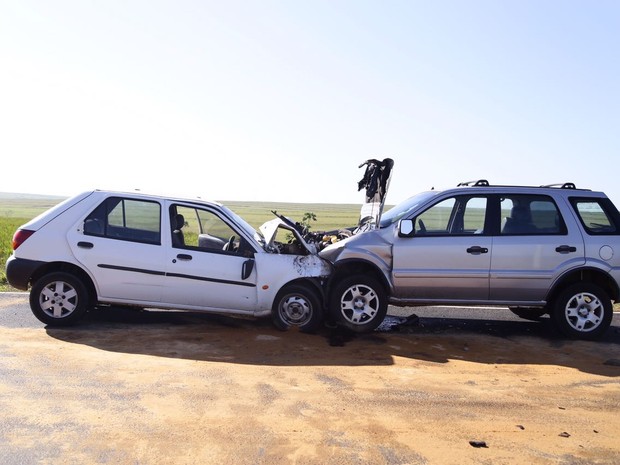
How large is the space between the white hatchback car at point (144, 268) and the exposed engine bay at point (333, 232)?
0.30 meters

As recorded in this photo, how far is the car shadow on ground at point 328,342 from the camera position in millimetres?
7137

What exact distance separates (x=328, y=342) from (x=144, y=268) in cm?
250

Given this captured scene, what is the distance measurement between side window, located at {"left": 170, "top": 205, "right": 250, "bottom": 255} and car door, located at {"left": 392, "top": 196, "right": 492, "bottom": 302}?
2066 millimetres

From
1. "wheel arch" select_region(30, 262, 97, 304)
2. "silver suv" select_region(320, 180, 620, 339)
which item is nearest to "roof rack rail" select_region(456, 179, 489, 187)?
"silver suv" select_region(320, 180, 620, 339)

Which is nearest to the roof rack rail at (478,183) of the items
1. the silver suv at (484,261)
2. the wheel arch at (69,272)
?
the silver suv at (484,261)

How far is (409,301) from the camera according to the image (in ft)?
28.1

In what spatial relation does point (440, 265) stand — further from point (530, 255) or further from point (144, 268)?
point (144, 268)

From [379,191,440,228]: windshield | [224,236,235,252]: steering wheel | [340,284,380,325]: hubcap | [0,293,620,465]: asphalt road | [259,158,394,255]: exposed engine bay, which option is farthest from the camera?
[379,191,440,228]: windshield

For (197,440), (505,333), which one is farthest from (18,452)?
(505,333)

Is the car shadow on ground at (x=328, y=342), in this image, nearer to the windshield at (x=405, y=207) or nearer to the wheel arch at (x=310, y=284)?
the wheel arch at (x=310, y=284)

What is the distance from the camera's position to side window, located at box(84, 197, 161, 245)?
8.27 m

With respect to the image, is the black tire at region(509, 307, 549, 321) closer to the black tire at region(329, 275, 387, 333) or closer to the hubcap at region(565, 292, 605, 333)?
the hubcap at region(565, 292, 605, 333)

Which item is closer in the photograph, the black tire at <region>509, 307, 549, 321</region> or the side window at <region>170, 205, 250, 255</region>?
the side window at <region>170, 205, 250, 255</region>

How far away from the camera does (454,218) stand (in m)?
8.69
